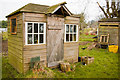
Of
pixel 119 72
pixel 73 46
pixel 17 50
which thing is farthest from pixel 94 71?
pixel 17 50

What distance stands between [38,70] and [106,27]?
472 inches

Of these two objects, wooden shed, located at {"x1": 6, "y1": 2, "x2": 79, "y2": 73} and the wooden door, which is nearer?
wooden shed, located at {"x1": 6, "y1": 2, "x2": 79, "y2": 73}

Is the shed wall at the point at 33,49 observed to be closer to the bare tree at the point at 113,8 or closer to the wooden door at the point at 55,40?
the wooden door at the point at 55,40

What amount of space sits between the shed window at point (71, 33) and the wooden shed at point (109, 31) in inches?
301

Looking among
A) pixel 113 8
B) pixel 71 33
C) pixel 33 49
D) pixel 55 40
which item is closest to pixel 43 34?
pixel 55 40

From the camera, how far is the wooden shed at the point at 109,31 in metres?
14.2

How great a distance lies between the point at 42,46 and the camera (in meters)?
6.65

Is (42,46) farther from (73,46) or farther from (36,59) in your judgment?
(73,46)

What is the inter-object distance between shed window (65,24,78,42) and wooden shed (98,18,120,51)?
7651mm

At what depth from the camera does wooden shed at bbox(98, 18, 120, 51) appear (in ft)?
46.7

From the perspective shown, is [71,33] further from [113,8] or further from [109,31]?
[113,8]

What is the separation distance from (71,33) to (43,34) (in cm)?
225

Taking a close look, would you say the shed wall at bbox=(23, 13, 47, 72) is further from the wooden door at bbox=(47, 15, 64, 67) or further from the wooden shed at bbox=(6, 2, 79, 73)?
the wooden door at bbox=(47, 15, 64, 67)

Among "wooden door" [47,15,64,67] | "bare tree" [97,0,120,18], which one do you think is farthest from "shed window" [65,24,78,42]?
"bare tree" [97,0,120,18]
